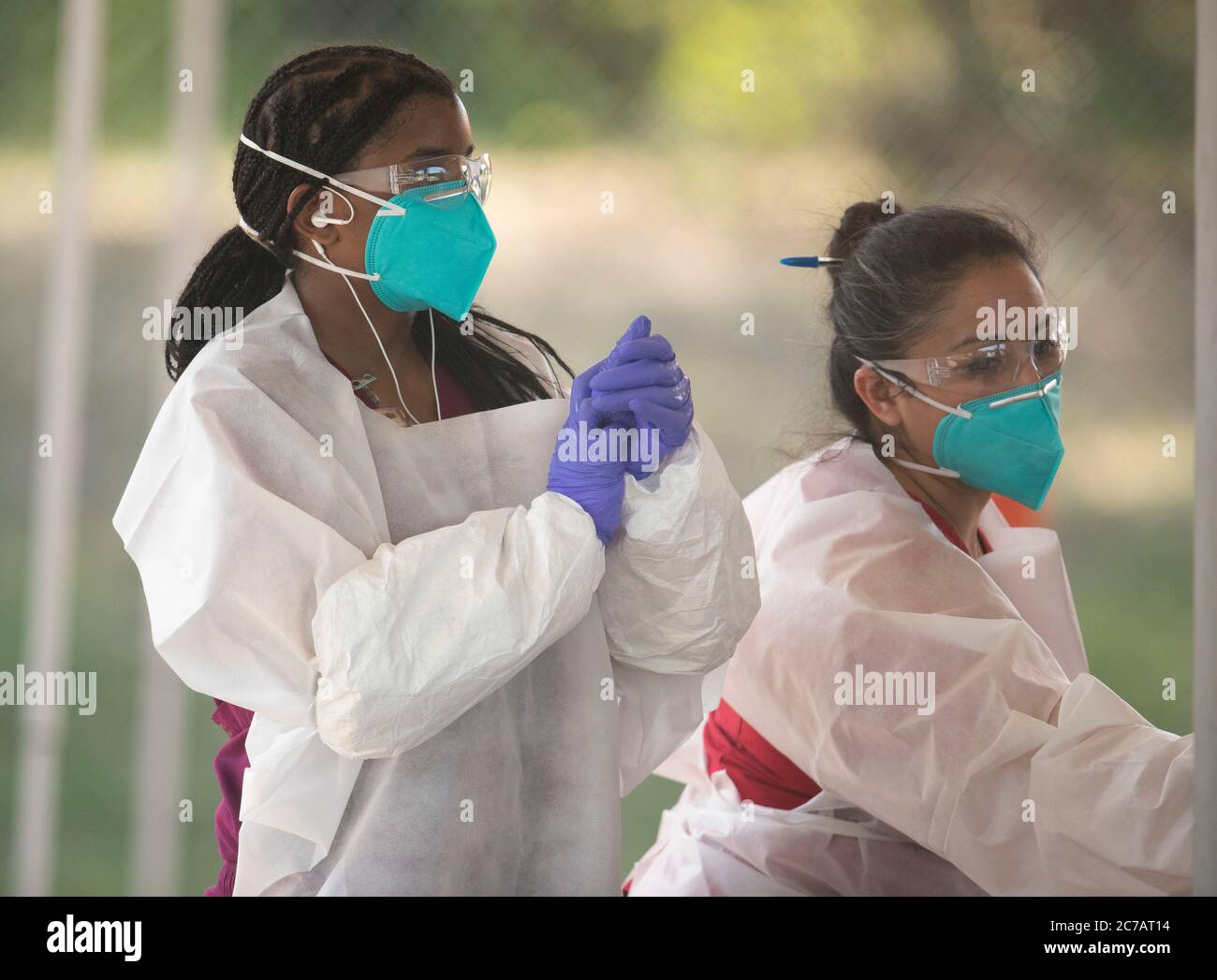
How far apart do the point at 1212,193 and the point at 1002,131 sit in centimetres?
80

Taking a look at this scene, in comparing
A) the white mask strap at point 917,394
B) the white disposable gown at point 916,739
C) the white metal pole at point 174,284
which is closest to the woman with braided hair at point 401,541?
the white disposable gown at point 916,739

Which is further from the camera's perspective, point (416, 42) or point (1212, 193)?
point (416, 42)

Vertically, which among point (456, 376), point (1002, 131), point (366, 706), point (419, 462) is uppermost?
point (1002, 131)

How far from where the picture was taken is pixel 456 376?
1628mm

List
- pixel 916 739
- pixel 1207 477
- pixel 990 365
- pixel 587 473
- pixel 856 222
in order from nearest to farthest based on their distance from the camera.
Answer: pixel 1207 477, pixel 587 473, pixel 916 739, pixel 990 365, pixel 856 222

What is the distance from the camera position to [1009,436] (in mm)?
1781

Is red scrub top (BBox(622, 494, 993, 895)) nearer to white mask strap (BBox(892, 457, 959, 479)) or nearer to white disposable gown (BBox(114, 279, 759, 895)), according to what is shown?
white mask strap (BBox(892, 457, 959, 479))

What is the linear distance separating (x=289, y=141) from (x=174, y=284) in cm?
41

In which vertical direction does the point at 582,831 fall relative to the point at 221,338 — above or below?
below

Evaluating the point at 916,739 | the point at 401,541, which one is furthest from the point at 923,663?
the point at 401,541

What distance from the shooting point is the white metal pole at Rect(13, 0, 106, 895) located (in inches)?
69.8

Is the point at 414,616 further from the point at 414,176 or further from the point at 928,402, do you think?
the point at 928,402
